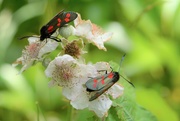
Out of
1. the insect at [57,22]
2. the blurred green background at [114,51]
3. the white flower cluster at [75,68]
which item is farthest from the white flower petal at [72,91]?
the blurred green background at [114,51]

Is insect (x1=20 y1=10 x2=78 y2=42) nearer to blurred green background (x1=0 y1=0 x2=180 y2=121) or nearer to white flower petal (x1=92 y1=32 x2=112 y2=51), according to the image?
white flower petal (x1=92 y1=32 x2=112 y2=51)

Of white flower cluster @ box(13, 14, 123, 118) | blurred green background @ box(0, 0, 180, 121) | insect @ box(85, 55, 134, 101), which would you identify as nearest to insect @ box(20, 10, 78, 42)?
white flower cluster @ box(13, 14, 123, 118)

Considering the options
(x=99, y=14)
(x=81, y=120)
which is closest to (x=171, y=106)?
(x=99, y=14)

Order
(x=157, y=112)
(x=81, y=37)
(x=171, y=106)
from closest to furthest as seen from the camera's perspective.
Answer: (x=81, y=37), (x=157, y=112), (x=171, y=106)

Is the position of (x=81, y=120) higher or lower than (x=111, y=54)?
higher

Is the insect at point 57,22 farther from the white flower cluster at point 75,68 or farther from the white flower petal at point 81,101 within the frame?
the white flower petal at point 81,101

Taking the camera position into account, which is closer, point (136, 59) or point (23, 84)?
point (23, 84)

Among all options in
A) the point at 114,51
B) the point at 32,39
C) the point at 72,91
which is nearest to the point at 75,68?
the point at 72,91

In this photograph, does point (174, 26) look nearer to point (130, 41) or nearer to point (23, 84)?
point (130, 41)
